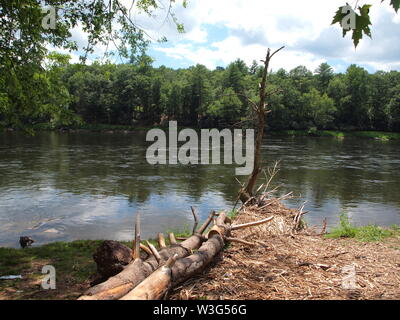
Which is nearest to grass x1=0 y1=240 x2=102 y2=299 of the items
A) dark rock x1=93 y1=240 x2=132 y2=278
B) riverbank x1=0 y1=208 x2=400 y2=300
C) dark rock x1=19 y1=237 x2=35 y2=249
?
riverbank x1=0 y1=208 x2=400 y2=300

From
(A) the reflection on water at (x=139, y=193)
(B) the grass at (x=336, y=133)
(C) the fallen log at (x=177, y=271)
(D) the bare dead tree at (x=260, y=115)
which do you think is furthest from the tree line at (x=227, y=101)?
(C) the fallen log at (x=177, y=271)

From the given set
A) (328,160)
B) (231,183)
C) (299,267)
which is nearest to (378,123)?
(328,160)

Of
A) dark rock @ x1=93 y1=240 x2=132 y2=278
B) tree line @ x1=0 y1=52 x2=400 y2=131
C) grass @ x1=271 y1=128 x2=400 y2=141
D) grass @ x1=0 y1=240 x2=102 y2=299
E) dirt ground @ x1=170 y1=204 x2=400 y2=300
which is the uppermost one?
tree line @ x1=0 y1=52 x2=400 y2=131

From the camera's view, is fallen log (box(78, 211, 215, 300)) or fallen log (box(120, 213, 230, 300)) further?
fallen log (box(120, 213, 230, 300))

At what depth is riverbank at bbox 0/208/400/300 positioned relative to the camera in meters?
5.38

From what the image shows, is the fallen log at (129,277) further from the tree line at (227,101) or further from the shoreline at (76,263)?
the tree line at (227,101)

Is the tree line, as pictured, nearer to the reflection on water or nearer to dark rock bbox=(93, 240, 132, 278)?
the reflection on water

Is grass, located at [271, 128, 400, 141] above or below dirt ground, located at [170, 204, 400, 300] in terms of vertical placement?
above

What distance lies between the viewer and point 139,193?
66.0 ft

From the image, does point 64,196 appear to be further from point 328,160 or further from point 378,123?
point 378,123

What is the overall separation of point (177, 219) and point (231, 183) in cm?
866

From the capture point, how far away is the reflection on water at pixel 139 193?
14336 mm

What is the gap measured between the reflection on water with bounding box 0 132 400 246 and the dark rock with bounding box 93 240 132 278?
657 cm

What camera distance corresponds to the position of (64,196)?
19094 mm
